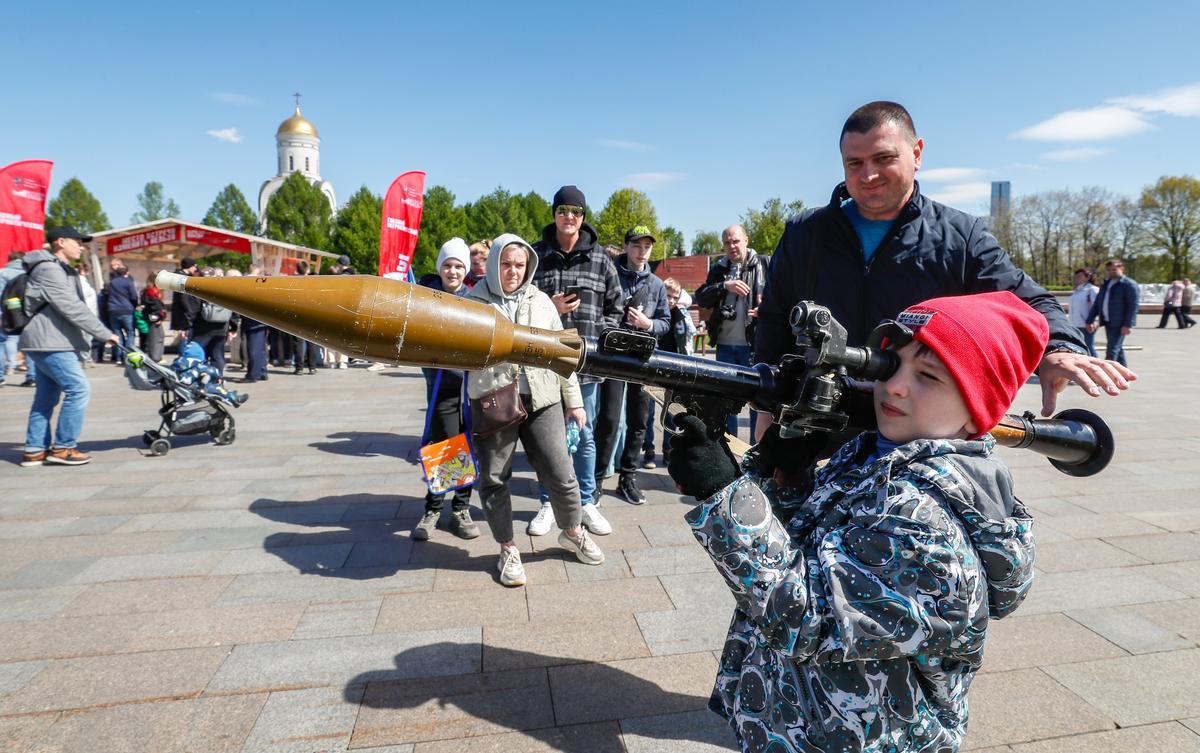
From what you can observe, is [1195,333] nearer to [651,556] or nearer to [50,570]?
[651,556]

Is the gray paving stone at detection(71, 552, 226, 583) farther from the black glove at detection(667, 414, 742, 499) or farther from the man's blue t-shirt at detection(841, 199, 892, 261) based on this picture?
the man's blue t-shirt at detection(841, 199, 892, 261)

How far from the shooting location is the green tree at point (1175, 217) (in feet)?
167

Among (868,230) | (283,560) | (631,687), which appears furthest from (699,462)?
(283,560)

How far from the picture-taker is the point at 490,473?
3941mm

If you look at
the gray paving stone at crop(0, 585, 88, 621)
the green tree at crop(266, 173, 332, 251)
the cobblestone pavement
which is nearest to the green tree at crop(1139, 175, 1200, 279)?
the cobblestone pavement

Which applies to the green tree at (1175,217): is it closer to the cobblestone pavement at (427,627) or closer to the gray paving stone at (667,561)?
the cobblestone pavement at (427,627)

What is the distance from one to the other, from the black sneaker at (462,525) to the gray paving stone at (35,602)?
7.23ft

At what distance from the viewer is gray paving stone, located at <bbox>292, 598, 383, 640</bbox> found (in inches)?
138

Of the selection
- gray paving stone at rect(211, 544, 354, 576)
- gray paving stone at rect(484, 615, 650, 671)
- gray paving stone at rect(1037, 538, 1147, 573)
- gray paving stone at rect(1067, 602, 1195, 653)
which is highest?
gray paving stone at rect(1037, 538, 1147, 573)

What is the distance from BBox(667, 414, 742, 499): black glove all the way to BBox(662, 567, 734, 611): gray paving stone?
2.25 meters

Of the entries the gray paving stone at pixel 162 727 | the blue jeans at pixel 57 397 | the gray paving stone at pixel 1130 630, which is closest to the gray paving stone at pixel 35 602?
the gray paving stone at pixel 162 727

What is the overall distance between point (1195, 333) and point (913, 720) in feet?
98.2

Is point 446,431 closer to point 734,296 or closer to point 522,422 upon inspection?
point 522,422

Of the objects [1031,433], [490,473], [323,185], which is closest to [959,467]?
A: [1031,433]
